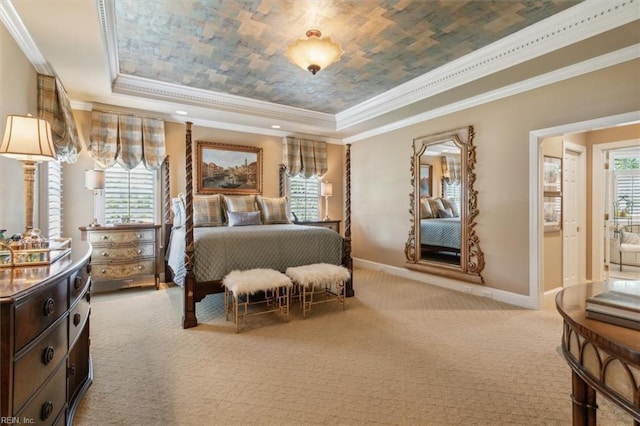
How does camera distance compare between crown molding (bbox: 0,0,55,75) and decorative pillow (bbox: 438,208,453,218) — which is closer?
crown molding (bbox: 0,0,55,75)

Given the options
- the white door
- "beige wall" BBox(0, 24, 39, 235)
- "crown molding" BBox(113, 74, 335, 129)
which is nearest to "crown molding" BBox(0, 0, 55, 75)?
"beige wall" BBox(0, 24, 39, 235)

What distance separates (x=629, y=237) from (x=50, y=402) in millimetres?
8449

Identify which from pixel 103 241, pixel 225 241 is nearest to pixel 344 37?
pixel 225 241

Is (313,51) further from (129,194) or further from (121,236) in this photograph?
(129,194)

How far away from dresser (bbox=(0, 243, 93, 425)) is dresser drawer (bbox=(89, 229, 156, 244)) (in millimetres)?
2687

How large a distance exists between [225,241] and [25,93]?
2.21m

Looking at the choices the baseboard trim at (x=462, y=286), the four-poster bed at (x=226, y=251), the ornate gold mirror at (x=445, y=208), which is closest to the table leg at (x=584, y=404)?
the four-poster bed at (x=226, y=251)

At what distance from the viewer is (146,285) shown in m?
4.55

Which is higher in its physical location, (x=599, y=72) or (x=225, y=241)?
(x=599, y=72)

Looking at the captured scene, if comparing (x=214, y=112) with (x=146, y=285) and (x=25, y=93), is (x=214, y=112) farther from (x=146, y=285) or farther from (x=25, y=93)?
(x=146, y=285)

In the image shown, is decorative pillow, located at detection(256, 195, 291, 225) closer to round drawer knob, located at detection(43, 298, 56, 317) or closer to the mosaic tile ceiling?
the mosaic tile ceiling

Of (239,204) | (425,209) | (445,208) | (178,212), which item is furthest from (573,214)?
(178,212)

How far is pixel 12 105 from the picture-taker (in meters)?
2.46

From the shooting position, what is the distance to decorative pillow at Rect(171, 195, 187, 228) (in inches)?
170
